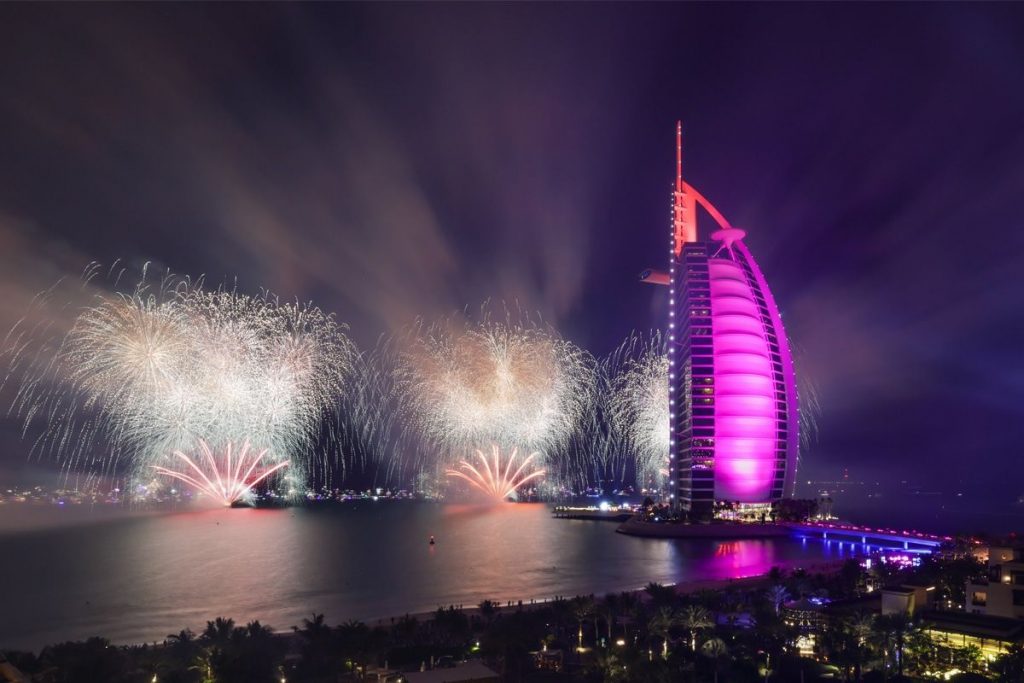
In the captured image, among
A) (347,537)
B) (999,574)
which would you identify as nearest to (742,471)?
(347,537)

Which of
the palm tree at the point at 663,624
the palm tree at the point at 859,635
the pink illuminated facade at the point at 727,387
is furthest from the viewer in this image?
the pink illuminated facade at the point at 727,387

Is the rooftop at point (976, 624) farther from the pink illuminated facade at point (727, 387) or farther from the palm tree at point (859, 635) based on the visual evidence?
the pink illuminated facade at point (727, 387)

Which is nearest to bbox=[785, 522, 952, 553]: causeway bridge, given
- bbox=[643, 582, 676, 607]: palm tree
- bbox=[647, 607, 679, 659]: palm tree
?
bbox=[643, 582, 676, 607]: palm tree

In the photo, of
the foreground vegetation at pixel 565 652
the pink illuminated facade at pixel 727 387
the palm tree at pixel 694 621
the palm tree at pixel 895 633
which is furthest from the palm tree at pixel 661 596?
the pink illuminated facade at pixel 727 387

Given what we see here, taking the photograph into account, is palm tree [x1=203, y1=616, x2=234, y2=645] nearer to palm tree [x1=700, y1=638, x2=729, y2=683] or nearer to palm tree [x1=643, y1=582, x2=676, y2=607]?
palm tree [x1=700, y1=638, x2=729, y2=683]

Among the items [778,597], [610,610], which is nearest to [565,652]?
[610,610]

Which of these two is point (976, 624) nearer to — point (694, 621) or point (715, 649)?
point (715, 649)
